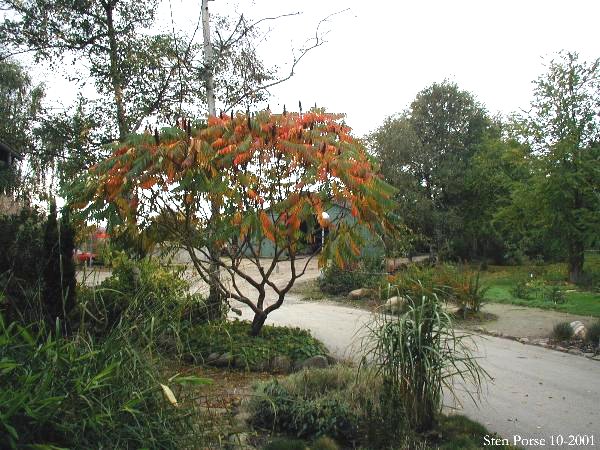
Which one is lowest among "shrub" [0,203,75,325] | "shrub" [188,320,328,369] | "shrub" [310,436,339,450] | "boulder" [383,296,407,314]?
"shrub" [310,436,339,450]

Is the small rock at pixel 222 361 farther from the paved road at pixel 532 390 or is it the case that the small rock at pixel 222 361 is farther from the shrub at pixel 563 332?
the shrub at pixel 563 332

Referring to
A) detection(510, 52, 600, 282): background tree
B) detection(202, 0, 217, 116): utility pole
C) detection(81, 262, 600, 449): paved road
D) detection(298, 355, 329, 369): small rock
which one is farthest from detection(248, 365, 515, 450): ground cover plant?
detection(510, 52, 600, 282): background tree

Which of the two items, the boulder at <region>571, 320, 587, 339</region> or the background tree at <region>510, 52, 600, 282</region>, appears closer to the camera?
the boulder at <region>571, 320, 587, 339</region>

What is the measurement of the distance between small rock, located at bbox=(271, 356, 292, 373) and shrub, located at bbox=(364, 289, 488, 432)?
256cm

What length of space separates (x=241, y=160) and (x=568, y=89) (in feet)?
53.8

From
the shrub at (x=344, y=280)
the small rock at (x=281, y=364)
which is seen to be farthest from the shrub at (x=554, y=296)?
the small rock at (x=281, y=364)

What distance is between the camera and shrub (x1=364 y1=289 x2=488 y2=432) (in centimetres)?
385

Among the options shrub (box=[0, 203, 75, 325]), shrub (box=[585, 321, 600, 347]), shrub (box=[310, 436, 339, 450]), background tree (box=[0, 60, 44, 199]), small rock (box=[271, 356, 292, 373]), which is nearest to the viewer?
shrub (box=[310, 436, 339, 450])

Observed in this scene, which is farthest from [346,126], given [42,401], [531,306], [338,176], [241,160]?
[531,306]

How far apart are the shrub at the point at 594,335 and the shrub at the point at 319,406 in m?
5.50

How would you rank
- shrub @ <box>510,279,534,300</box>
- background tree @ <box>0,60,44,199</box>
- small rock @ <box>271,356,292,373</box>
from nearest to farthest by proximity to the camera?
small rock @ <box>271,356,292,373</box> < background tree @ <box>0,60,44,199</box> < shrub @ <box>510,279,534,300</box>

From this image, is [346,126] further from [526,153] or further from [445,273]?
[526,153]

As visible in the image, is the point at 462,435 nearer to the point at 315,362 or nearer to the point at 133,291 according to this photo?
the point at 315,362

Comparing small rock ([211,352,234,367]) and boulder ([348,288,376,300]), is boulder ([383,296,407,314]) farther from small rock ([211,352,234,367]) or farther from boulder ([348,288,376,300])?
boulder ([348,288,376,300])
